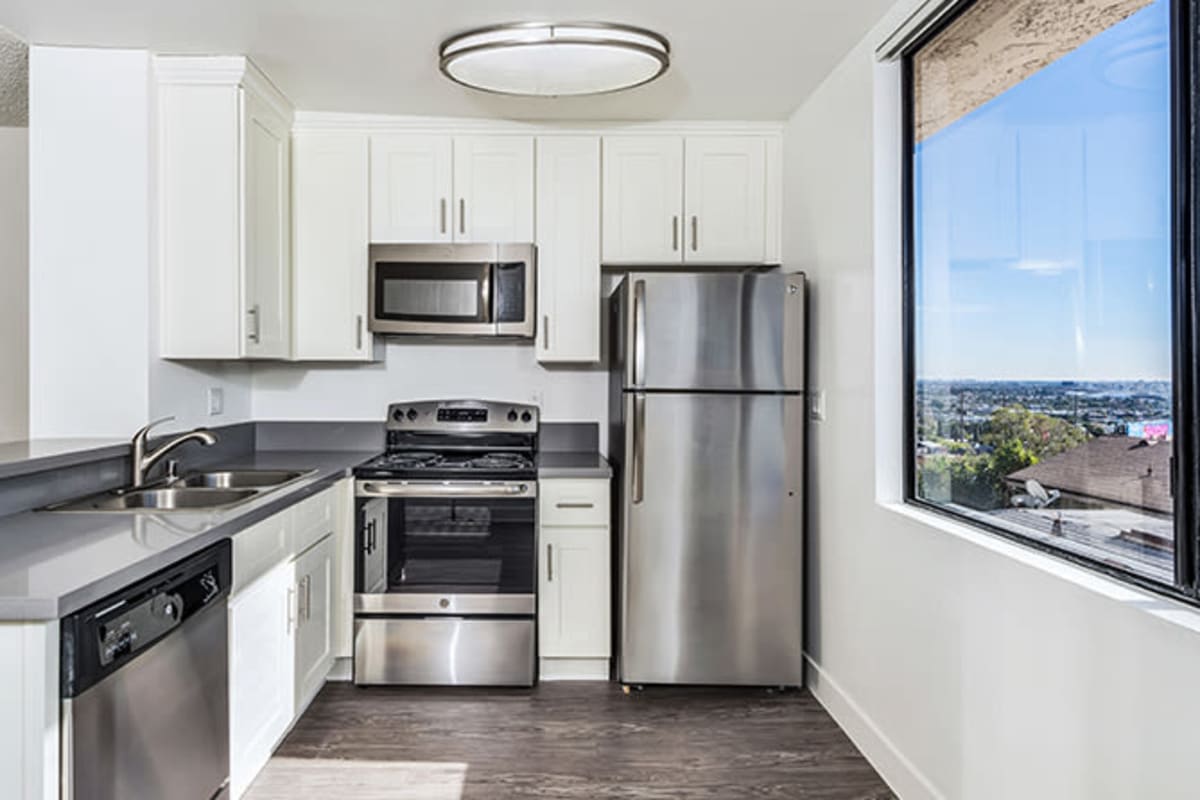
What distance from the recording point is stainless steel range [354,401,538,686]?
10.6 ft

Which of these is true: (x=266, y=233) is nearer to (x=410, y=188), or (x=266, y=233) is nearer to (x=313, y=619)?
(x=410, y=188)

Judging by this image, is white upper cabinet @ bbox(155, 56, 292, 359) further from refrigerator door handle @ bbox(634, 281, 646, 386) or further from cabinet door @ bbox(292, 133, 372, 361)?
refrigerator door handle @ bbox(634, 281, 646, 386)

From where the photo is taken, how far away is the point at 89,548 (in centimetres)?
174

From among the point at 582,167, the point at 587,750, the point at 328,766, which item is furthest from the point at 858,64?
the point at 328,766

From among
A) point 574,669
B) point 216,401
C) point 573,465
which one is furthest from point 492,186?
point 574,669

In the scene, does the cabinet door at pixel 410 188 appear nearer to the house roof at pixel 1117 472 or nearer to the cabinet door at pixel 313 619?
the cabinet door at pixel 313 619

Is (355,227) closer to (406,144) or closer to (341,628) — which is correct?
(406,144)

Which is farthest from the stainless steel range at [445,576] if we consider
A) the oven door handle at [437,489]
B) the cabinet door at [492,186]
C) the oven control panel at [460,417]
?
the cabinet door at [492,186]

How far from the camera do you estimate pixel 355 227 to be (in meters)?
3.57

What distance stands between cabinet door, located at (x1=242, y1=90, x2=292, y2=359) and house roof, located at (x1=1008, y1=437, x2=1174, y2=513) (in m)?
2.69

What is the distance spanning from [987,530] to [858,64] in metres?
1.60

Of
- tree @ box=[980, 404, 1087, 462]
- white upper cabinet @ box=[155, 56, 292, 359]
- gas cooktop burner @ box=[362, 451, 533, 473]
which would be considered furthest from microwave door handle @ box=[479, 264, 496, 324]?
tree @ box=[980, 404, 1087, 462]

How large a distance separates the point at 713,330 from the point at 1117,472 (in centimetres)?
171

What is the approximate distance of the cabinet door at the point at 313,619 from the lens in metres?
2.78
